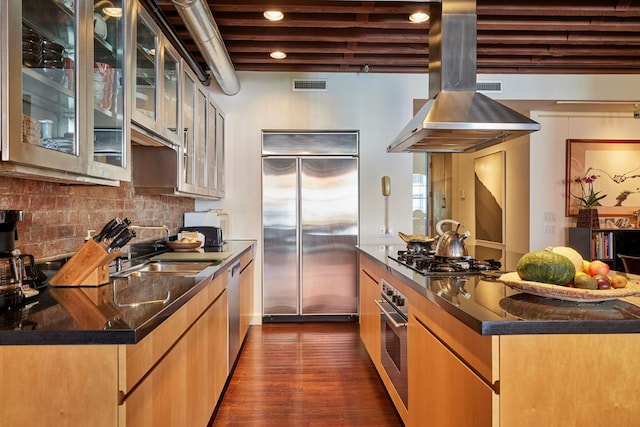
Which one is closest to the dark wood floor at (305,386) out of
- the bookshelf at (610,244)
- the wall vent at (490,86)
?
the bookshelf at (610,244)

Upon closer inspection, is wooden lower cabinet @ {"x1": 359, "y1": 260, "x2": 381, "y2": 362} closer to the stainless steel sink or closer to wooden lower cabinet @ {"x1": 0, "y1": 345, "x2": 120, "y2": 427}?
the stainless steel sink

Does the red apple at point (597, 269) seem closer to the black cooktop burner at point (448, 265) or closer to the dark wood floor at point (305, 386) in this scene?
the black cooktop burner at point (448, 265)

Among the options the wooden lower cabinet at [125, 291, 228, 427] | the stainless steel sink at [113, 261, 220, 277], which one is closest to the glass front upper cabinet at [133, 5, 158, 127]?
the stainless steel sink at [113, 261, 220, 277]

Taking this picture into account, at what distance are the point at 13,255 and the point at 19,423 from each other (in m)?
0.61

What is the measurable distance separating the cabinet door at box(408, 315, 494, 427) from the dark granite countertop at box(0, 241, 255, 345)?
102 cm

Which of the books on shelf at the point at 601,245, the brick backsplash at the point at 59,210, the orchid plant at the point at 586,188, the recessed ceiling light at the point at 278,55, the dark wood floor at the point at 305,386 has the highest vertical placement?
the recessed ceiling light at the point at 278,55

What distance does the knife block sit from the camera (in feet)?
5.72

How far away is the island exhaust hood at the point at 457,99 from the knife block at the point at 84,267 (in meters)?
1.72

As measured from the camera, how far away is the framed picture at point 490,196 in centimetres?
539

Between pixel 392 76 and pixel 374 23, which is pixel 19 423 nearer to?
pixel 374 23

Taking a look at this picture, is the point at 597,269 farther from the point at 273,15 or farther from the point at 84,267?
the point at 273,15

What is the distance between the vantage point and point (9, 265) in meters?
1.45

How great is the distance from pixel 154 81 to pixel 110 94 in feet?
1.93

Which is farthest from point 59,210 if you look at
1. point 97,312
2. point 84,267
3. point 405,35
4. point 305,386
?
point 405,35
